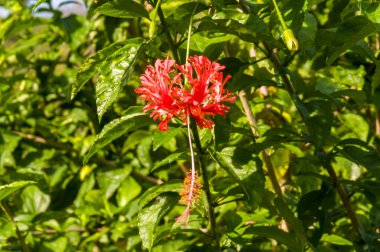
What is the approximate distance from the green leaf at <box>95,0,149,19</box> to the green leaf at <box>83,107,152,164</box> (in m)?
0.22

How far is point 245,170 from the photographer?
3.88 feet

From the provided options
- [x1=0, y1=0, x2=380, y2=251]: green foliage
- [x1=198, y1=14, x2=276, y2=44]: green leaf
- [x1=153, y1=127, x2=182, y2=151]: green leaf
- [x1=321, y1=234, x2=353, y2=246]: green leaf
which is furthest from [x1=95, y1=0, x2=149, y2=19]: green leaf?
[x1=321, y1=234, x2=353, y2=246]: green leaf

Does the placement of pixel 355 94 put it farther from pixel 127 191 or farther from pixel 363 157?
pixel 127 191

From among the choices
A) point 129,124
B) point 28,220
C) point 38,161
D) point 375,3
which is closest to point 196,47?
point 129,124

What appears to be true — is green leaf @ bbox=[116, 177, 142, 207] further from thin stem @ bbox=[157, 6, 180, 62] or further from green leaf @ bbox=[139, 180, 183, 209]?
thin stem @ bbox=[157, 6, 180, 62]

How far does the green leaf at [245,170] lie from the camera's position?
1148 mm

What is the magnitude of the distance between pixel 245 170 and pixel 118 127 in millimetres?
292

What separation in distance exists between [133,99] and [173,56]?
125 centimetres

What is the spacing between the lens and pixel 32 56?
277 cm

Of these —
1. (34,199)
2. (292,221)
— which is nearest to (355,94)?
(292,221)

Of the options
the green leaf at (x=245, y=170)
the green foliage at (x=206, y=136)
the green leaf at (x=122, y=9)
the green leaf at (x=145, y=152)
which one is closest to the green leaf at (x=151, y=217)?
the green foliage at (x=206, y=136)

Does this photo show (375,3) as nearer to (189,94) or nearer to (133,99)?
(189,94)

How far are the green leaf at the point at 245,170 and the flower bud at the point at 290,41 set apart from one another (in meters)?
0.26

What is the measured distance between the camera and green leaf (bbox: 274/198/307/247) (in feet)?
4.38
